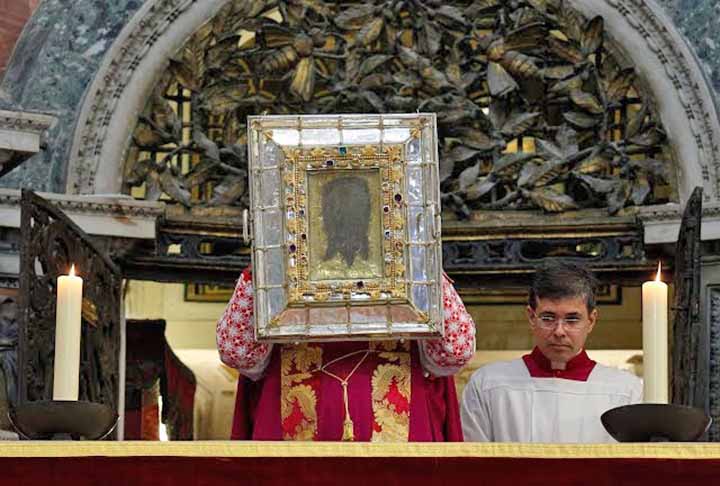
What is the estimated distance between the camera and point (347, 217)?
5.45 meters

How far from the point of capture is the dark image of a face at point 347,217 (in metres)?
5.41

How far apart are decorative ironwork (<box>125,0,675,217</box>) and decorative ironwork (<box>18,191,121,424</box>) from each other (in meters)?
0.73

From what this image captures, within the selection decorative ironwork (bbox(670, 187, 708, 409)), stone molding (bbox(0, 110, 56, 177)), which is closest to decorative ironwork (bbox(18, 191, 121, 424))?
stone molding (bbox(0, 110, 56, 177))

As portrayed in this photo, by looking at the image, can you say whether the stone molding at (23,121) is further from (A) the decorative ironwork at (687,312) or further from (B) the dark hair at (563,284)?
(B) the dark hair at (563,284)

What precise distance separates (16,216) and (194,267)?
987 millimetres

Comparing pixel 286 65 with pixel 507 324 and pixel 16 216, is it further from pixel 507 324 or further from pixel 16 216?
pixel 507 324

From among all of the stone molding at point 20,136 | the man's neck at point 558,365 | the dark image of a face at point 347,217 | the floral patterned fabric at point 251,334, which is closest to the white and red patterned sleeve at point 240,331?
the floral patterned fabric at point 251,334

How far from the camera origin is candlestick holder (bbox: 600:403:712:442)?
475 cm

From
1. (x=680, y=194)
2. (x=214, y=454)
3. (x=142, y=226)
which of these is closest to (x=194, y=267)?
(x=142, y=226)

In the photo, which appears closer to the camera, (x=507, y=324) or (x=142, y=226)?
(x=142, y=226)

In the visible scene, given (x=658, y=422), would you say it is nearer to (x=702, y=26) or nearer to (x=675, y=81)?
(x=675, y=81)

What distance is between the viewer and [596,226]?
9.95 meters

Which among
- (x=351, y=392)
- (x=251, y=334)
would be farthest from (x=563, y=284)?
(x=251, y=334)

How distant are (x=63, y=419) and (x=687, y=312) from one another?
16.0 ft
